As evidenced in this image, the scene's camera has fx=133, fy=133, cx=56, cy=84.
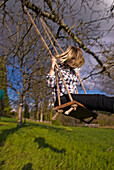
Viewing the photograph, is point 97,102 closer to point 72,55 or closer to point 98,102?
point 98,102

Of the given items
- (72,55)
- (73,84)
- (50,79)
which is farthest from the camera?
(73,84)

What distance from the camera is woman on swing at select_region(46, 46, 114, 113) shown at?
190 centimetres

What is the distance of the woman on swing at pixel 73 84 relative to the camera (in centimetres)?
190

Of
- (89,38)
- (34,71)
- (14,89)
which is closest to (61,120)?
(14,89)

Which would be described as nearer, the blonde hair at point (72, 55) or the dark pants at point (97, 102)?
the dark pants at point (97, 102)

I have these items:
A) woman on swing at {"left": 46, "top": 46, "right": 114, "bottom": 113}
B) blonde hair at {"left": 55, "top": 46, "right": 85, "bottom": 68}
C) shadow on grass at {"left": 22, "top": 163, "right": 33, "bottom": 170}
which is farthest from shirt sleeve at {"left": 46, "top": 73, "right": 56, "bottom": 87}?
shadow on grass at {"left": 22, "top": 163, "right": 33, "bottom": 170}

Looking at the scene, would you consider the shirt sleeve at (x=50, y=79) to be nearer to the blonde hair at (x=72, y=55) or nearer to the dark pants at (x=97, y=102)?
the blonde hair at (x=72, y=55)

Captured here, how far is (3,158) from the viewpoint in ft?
9.43

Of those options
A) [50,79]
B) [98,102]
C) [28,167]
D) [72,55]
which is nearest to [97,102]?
[98,102]

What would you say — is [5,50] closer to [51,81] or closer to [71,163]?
[51,81]

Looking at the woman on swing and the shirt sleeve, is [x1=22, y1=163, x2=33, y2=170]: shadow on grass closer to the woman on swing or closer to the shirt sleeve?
the woman on swing

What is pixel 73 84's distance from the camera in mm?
2904

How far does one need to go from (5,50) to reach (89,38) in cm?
513

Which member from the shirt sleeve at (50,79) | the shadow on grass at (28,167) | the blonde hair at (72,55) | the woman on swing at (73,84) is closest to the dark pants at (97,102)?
the woman on swing at (73,84)
